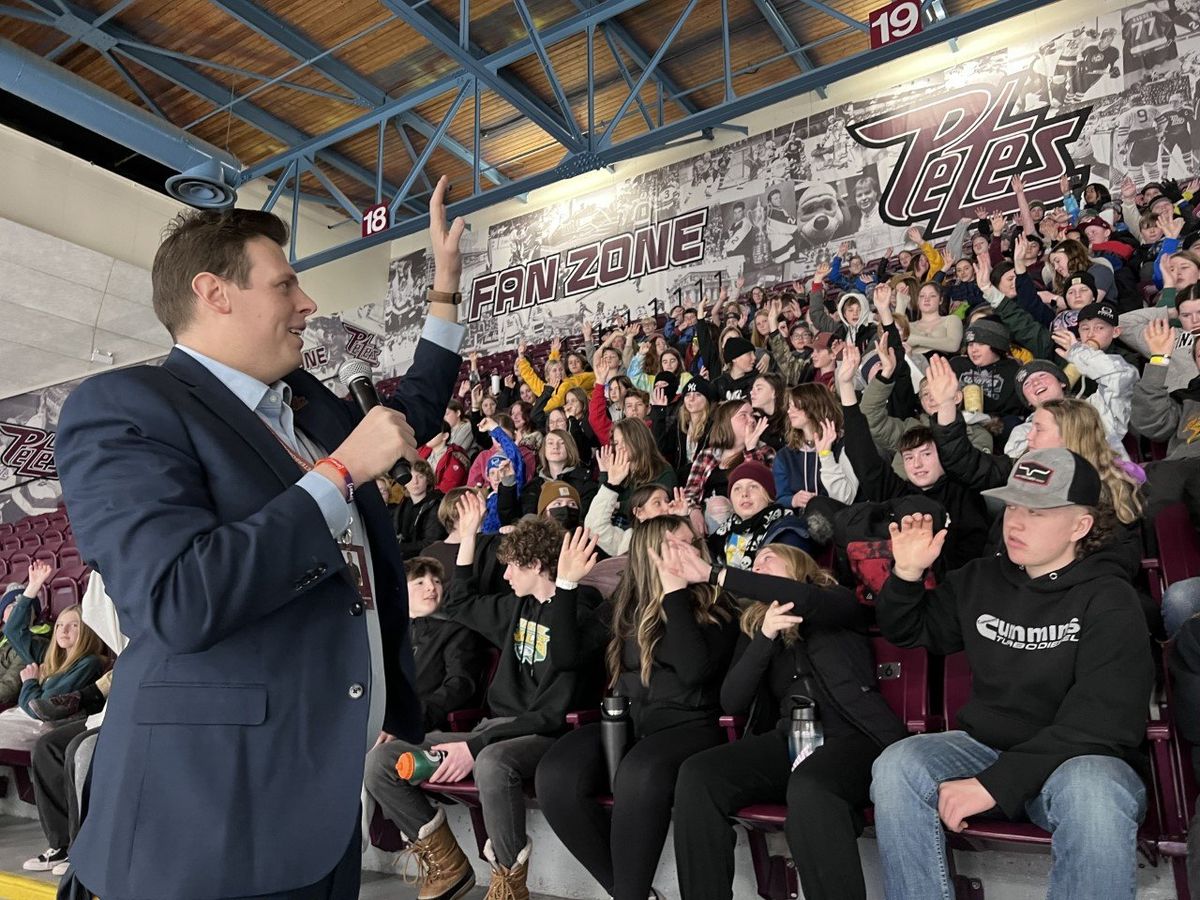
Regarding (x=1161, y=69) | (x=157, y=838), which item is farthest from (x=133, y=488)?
(x=1161, y=69)

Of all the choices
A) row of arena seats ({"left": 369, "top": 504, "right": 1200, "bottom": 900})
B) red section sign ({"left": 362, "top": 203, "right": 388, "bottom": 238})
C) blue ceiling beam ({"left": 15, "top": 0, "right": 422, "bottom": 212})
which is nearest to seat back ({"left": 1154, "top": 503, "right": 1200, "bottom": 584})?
row of arena seats ({"left": 369, "top": 504, "right": 1200, "bottom": 900})

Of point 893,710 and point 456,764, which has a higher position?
point 893,710

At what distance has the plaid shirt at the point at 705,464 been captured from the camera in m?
4.59

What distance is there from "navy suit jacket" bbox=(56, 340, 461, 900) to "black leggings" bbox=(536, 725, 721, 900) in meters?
1.49

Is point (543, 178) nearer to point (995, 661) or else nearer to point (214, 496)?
point (995, 661)

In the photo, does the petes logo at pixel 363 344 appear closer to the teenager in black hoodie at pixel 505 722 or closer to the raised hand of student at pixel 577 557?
the teenager in black hoodie at pixel 505 722

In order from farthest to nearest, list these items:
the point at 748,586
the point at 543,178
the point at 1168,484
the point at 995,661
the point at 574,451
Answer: the point at 543,178
the point at 574,451
the point at 1168,484
the point at 748,586
the point at 995,661

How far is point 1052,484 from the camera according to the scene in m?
2.26

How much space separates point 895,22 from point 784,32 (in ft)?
10.4

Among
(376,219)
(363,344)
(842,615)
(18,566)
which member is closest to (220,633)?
(842,615)

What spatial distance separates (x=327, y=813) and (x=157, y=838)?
0.18m

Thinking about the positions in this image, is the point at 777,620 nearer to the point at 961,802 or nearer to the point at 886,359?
the point at 961,802

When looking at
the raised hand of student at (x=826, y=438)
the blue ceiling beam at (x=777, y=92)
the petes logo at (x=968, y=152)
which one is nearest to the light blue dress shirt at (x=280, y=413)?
the raised hand of student at (x=826, y=438)

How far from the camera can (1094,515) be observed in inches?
90.0
